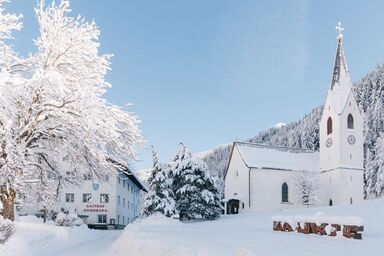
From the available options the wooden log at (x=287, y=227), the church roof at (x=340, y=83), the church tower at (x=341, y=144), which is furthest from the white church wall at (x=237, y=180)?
the wooden log at (x=287, y=227)

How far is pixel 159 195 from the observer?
42875mm

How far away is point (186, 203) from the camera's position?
43250mm

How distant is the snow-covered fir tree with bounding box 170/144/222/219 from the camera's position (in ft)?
140

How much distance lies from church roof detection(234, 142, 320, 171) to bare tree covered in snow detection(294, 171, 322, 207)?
1485 mm

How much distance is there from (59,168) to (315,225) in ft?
38.0

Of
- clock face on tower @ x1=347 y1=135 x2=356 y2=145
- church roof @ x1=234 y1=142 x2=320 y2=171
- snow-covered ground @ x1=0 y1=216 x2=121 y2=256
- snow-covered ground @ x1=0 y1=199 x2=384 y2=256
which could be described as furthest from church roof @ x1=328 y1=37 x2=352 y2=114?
snow-covered ground @ x1=0 y1=216 x2=121 y2=256

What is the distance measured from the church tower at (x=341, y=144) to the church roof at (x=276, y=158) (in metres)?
2.14

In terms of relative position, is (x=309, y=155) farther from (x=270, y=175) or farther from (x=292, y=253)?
(x=292, y=253)

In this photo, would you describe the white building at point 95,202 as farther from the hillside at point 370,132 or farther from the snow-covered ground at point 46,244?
the hillside at point 370,132

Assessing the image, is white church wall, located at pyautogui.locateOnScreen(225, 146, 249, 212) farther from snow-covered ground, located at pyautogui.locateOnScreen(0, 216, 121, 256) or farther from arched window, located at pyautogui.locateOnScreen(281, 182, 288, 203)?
snow-covered ground, located at pyautogui.locateOnScreen(0, 216, 121, 256)

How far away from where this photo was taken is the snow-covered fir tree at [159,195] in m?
41.8

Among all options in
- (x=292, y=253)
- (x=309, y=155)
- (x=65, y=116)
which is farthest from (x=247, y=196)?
(x=292, y=253)

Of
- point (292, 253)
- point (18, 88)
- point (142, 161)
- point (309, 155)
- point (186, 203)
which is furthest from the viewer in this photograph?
point (309, 155)

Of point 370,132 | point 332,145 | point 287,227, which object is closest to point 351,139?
point 332,145
